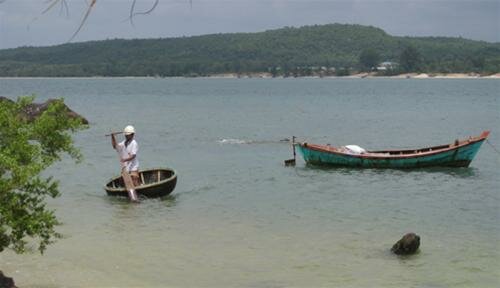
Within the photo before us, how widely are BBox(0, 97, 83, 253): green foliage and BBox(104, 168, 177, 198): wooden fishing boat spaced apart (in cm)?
934

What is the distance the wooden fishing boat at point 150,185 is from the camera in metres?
19.3

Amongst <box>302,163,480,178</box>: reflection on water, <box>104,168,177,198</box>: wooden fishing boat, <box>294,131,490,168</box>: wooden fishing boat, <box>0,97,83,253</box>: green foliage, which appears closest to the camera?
<box>0,97,83,253</box>: green foliage

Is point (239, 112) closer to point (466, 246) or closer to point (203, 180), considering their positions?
point (203, 180)

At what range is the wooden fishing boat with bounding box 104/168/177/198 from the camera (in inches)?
759

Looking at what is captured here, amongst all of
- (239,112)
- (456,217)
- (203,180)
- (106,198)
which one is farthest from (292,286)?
(239,112)

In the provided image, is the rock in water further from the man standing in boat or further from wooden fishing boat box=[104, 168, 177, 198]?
the man standing in boat

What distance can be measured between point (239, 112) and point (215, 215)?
5168 centimetres

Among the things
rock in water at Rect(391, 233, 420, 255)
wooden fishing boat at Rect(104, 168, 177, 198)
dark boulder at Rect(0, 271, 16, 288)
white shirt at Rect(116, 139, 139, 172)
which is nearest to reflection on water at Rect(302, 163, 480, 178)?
wooden fishing boat at Rect(104, 168, 177, 198)

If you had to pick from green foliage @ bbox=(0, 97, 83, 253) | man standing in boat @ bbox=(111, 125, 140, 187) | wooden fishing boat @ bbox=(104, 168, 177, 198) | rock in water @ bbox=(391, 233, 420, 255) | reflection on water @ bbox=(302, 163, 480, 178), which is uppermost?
green foliage @ bbox=(0, 97, 83, 253)

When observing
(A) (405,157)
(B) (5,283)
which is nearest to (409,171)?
(A) (405,157)

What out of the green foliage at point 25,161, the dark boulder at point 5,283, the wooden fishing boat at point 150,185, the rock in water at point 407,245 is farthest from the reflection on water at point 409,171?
the dark boulder at point 5,283

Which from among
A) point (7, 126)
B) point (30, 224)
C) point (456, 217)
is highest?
point (7, 126)

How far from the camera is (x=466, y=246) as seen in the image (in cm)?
1463

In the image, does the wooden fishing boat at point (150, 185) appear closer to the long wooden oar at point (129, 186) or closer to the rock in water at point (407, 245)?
the long wooden oar at point (129, 186)
